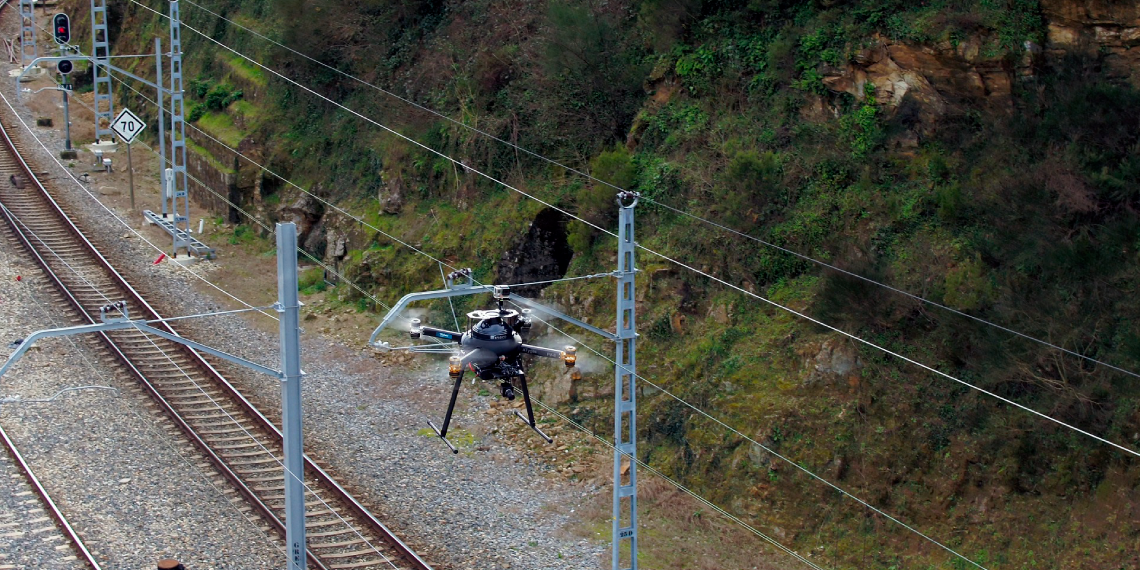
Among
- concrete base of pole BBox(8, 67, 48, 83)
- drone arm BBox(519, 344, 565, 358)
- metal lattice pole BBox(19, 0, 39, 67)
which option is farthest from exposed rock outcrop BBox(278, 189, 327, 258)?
metal lattice pole BBox(19, 0, 39, 67)

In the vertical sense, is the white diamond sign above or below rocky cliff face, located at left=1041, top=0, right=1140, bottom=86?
below

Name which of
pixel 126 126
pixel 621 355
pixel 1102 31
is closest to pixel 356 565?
pixel 621 355

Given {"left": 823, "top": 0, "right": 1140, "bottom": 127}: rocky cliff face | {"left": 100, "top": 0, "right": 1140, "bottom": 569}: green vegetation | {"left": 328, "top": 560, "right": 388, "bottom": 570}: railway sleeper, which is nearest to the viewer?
{"left": 328, "top": 560, "right": 388, "bottom": 570}: railway sleeper

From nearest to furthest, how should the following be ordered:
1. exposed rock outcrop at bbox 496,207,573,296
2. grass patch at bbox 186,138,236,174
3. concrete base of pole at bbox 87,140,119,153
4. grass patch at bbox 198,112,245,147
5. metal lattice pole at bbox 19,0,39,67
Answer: exposed rock outcrop at bbox 496,207,573,296, grass patch at bbox 186,138,236,174, grass patch at bbox 198,112,245,147, concrete base of pole at bbox 87,140,119,153, metal lattice pole at bbox 19,0,39,67

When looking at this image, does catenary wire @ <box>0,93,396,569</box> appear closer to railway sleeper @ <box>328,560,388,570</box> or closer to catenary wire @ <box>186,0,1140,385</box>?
railway sleeper @ <box>328,560,388,570</box>

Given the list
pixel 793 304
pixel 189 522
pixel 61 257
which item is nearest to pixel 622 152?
pixel 793 304

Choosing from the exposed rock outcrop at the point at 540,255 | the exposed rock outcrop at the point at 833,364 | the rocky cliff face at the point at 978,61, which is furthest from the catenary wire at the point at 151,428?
the rocky cliff face at the point at 978,61
